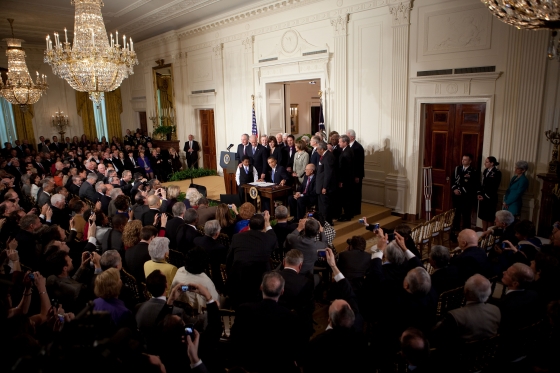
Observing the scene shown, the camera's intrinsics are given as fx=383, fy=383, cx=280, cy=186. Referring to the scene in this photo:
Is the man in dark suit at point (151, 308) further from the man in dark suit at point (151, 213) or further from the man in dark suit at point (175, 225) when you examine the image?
the man in dark suit at point (151, 213)

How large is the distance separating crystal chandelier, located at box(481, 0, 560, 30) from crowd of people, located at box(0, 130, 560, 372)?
1.83 metres

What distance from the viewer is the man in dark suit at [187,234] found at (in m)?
4.45

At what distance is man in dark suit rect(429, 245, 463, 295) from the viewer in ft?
11.5

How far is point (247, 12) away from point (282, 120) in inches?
120

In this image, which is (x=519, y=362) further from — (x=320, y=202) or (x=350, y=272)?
(x=320, y=202)

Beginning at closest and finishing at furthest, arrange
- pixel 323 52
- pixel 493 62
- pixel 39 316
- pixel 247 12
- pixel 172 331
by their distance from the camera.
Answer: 1. pixel 172 331
2. pixel 39 316
3. pixel 493 62
4. pixel 323 52
5. pixel 247 12

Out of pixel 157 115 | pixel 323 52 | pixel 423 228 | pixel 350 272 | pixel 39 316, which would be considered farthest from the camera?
pixel 157 115

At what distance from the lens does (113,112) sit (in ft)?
56.5

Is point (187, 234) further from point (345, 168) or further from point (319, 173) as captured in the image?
point (345, 168)

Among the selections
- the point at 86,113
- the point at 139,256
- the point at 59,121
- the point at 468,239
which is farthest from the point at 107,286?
the point at 86,113

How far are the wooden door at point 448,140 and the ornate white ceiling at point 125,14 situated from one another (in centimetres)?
562

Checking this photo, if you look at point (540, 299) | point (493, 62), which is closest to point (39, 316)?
point (540, 299)

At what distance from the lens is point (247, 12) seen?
10.3 metres

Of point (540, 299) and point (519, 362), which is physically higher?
point (540, 299)
